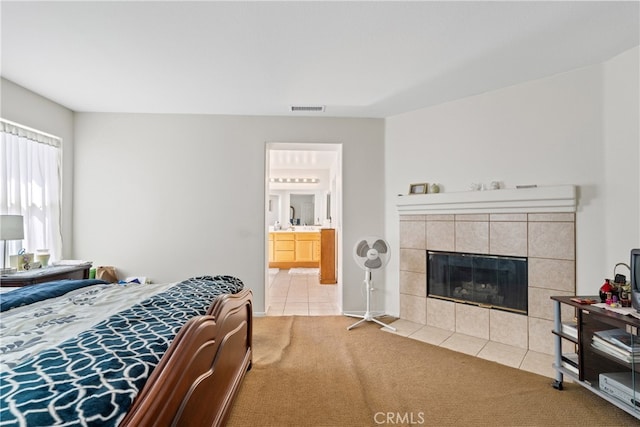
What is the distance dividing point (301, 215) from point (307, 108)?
474cm

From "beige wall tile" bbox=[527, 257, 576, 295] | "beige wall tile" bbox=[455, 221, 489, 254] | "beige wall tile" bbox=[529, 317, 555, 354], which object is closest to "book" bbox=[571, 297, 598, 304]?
"beige wall tile" bbox=[527, 257, 576, 295]

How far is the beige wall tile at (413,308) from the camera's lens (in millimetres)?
3314

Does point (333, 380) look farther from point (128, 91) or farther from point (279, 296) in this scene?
point (128, 91)

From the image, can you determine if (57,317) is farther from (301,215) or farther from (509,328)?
(301,215)

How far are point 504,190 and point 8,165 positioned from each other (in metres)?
4.78

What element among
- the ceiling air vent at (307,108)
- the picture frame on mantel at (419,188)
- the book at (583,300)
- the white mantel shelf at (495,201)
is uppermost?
the ceiling air vent at (307,108)

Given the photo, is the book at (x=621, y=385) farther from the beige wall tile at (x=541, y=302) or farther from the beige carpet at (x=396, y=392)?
the beige wall tile at (x=541, y=302)

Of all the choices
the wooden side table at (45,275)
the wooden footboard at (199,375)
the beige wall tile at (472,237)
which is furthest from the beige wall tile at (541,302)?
the wooden side table at (45,275)

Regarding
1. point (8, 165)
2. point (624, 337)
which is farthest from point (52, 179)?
point (624, 337)

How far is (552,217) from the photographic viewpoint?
2.59 metres

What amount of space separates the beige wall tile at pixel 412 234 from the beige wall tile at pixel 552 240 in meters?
1.03

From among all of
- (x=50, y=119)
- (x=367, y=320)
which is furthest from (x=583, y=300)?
(x=50, y=119)

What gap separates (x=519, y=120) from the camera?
2.79 m

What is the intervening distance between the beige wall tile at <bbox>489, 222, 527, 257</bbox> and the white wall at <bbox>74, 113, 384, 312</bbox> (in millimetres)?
1336
